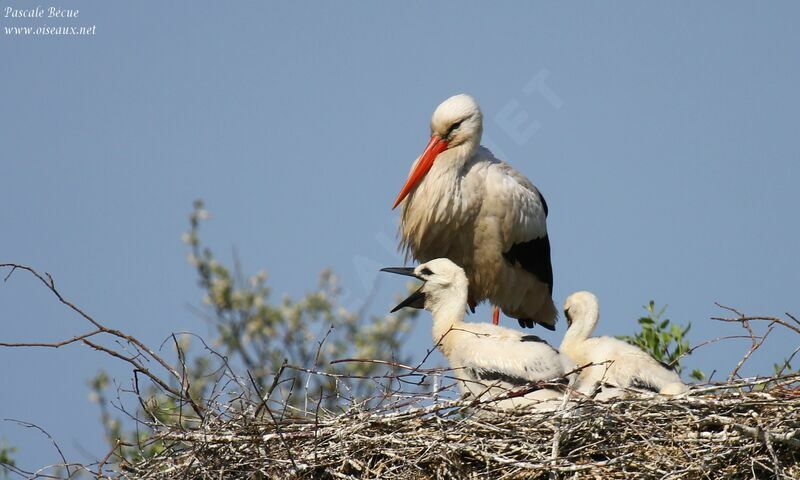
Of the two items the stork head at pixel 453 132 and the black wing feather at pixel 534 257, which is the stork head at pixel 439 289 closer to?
the stork head at pixel 453 132

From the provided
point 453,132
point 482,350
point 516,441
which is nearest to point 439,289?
point 482,350

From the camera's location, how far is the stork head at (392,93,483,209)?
22.9 ft

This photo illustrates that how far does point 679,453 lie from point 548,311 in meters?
3.25

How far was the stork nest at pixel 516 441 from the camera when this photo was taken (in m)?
4.50

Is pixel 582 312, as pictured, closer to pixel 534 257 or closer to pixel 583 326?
pixel 583 326

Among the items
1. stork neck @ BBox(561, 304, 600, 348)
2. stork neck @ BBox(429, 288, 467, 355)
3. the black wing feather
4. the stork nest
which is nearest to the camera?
the stork nest

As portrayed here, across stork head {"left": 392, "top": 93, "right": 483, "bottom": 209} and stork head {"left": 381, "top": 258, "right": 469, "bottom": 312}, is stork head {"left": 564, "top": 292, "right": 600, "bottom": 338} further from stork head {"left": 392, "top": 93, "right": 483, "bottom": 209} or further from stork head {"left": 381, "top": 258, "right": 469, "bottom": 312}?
stork head {"left": 392, "top": 93, "right": 483, "bottom": 209}

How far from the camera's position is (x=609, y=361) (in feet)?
16.2

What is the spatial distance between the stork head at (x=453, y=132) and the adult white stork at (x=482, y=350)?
145 cm

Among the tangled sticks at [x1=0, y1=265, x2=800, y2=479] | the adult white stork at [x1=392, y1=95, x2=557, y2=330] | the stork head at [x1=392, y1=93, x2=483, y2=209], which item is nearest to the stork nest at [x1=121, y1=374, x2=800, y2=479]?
the tangled sticks at [x1=0, y1=265, x2=800, y2=479]

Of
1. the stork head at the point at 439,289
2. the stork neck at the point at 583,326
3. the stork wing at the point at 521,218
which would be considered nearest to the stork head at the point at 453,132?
the stork wing at the point at 521,218

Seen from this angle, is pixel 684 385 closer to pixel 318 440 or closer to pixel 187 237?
pixel 318 440

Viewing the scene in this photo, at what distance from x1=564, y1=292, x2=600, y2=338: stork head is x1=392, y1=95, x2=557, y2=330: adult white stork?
1.37 meters

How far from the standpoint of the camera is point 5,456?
22.4ft
